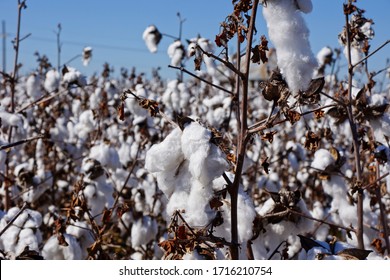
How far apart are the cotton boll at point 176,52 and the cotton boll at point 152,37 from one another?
12cm

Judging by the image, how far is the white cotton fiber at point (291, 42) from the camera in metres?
1.19

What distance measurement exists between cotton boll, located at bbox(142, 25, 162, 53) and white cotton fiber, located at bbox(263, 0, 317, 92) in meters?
2.60

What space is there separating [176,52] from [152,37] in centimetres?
23

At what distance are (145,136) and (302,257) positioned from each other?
2011 mm

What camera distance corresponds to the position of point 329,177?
228 cm

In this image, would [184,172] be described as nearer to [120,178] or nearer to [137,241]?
[137,241]

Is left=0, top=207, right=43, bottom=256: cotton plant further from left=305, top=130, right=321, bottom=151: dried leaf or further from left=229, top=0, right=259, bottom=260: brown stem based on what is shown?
left=305, top=130, right=321, bottom=151: dried leaf

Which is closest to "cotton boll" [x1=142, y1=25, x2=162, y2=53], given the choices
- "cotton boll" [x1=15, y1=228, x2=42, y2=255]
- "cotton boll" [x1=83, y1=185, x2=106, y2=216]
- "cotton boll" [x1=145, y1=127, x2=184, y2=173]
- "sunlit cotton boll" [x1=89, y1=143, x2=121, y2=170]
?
"sunlit cotton boll" [x1=89, y1=143, x2=121, y2=170]

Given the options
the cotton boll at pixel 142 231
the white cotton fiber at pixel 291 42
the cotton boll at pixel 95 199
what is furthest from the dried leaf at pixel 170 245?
the cotton boll at pixel 95 199

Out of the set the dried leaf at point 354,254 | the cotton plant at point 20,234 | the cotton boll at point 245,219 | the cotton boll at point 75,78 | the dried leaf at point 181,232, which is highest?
the cotton boll at point 75,78

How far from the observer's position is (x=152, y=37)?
371 cm

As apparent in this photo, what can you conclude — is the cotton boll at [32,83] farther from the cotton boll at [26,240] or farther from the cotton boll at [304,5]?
the cotton boll at [304,5]

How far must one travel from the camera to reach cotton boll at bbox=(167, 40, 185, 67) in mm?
3688

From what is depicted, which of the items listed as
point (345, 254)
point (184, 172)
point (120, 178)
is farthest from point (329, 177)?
point (120, 178)
